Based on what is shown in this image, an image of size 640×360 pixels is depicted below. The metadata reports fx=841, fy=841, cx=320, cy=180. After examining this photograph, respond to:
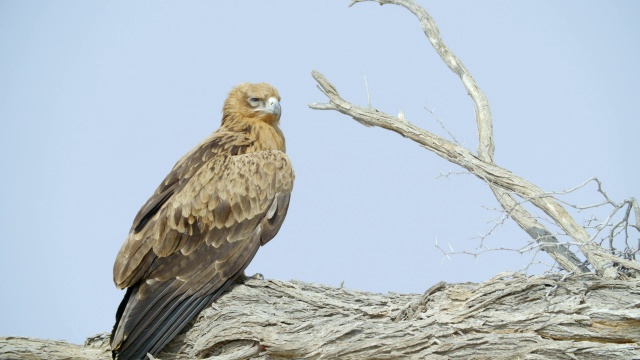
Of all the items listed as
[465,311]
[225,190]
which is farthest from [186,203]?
[465,311]

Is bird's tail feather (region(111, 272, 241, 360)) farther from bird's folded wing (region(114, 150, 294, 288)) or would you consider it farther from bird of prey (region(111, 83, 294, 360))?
bird's folded wing (region(114, 150, 294, 288))

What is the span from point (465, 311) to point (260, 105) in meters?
2.92

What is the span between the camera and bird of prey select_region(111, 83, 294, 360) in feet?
20.6

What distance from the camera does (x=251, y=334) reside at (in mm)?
6020

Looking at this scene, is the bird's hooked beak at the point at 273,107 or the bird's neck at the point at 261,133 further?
the bird's hooked beak at the point at 273,107

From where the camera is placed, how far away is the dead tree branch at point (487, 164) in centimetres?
653

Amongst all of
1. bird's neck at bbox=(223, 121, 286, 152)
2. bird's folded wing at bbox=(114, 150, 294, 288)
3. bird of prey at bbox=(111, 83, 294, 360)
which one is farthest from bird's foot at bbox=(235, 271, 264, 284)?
bird's neck at bbox=(223, 121, 286, 152)

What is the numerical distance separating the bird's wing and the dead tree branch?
976 mm

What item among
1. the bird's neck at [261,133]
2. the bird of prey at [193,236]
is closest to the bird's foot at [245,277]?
the bird of prey at [193,236]

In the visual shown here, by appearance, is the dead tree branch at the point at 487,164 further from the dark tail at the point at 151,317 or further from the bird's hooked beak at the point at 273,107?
the dark tail at the point at 151,317

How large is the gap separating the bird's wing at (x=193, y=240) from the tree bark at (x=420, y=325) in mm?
244

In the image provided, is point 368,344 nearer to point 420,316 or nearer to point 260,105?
point 420,316

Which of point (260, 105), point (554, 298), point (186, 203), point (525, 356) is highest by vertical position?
point (260, 105)

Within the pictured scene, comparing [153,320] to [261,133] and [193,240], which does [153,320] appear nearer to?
[193,240]
